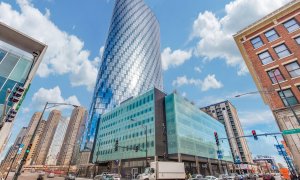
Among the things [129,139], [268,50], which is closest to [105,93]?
[129,139]

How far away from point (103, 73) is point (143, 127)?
79469mm

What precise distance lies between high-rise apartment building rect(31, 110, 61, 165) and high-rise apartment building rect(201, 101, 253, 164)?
564ft

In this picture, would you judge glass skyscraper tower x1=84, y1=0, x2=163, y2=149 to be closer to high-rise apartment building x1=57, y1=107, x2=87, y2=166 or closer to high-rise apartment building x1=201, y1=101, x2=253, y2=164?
high-rise apartment building x1=57, y1=107, x2=87, y2=166

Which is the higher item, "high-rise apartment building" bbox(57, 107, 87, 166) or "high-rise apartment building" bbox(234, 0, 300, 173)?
"high-rise apartment building" bbox(57, 107, 87, 166)

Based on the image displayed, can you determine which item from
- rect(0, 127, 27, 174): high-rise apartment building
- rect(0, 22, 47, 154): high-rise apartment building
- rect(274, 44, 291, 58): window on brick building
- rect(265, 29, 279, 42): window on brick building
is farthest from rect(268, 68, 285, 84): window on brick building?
rect(0, 127, 27, 174): high-rise apartment building

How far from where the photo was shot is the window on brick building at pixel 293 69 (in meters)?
22.0

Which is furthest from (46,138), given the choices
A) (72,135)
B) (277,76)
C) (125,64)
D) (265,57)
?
(277,76)

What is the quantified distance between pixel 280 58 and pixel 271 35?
4962 millimetres

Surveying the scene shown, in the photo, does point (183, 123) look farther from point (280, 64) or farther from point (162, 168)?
point (280, 64)

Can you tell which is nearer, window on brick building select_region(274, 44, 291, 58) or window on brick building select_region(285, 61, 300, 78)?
window on brick building select_region(285, 61, 300, 78)

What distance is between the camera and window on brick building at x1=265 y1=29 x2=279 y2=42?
2577 centimetres

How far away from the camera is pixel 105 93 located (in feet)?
380

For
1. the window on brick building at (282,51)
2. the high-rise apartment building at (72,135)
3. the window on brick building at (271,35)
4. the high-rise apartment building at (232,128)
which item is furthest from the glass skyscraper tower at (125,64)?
the window on brick building at (282,51)

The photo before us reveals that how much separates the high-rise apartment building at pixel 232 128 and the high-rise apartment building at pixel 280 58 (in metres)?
89.0
